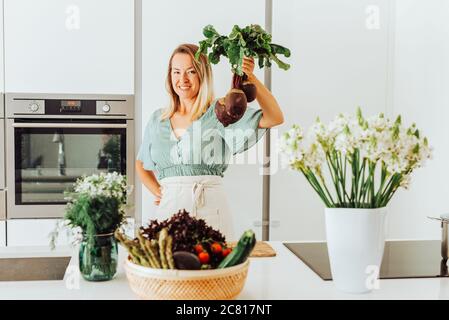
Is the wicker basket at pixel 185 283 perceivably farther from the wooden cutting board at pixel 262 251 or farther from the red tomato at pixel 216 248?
the wooden cutting board at pixel 262 251

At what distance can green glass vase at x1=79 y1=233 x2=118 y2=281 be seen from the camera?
4.17ft

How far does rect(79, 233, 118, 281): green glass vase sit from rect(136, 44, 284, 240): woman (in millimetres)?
863

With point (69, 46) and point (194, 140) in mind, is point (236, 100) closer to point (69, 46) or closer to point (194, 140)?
point (194, 140)

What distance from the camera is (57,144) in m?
2.55

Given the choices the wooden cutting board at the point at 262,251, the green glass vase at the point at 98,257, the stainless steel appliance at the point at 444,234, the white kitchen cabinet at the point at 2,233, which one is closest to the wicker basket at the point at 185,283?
the green glass vase at the point at 98,257

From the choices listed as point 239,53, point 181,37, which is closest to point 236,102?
point 239,53

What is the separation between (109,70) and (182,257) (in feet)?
5.56

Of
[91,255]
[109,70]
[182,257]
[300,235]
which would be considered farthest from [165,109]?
[182,257]

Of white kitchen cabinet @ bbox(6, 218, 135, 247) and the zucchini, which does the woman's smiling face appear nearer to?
white kitchen cabinet @ bbox(6, 218, 135, 247)

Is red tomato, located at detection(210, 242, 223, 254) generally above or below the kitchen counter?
above

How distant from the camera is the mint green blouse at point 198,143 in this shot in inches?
86.7

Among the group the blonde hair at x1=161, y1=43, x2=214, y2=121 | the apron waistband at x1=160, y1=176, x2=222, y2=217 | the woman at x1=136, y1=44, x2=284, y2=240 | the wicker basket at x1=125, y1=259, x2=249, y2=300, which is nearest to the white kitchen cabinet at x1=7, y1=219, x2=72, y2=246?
the woman at x1=136, y1=44, x2=284, y2=240

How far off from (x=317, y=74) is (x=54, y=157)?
142 centimetres

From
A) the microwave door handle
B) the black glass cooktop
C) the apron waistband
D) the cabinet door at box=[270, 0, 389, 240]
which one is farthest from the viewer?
the cabinet door at box=[270, 0, 389, 240]
